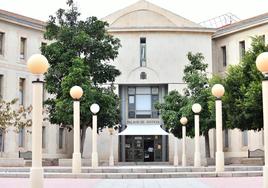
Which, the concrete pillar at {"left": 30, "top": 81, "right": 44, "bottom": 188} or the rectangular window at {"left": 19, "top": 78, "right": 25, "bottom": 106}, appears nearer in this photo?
the concrete pillar at {"left": 30, "top": 81, "right": 44, "bottom": 188}

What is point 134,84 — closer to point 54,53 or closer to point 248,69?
point 54,53

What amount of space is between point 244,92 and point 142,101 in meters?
23.7

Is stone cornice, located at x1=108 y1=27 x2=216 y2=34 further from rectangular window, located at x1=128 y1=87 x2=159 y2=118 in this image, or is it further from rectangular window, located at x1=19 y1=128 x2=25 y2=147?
rectangular window, located at x1=19 y1=128 x2=25 y2=147

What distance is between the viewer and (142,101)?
5047cm

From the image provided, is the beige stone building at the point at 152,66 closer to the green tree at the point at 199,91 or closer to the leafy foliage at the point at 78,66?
the green tree at the point at 199,91

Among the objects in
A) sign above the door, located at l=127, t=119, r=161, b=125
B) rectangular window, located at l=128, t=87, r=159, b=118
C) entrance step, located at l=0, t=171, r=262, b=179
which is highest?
rectangular window, located at l=128, t=87, r=159, b=118

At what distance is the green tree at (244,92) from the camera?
2706cm

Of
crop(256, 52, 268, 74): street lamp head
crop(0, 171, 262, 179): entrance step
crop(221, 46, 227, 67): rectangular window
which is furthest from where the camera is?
crop(221, 46, 227, 67): rectangular window

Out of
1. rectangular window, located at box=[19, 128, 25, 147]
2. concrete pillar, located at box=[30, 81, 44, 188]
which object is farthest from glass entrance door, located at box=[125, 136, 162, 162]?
concrete pillar, located at box=[30, 81, 44, 188]

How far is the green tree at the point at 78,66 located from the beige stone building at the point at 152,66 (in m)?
11.4

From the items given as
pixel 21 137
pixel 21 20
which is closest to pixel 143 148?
pixel 21 137

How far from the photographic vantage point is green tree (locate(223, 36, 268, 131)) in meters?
27.1

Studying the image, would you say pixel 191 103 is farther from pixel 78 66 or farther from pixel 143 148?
pixel 143 148

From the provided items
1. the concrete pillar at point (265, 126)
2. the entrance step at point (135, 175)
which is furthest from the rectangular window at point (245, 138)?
the concrete pillar at point (265, 126)
